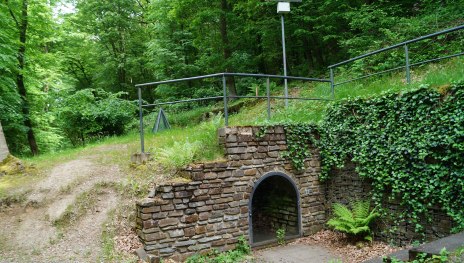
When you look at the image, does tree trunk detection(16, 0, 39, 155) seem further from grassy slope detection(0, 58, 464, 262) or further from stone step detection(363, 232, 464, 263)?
stone step detection(363, 232, 464, 263)

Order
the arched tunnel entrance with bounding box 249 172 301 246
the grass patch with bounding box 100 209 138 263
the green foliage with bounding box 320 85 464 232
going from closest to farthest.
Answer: the green foliage with bounding box 320 85 464 232 < the grass patch with bounding box 100 209 138 263 < the arched tunnel entrance with bounding box 249 172 301 246

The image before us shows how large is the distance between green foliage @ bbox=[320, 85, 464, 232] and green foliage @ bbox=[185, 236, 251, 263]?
271 cm

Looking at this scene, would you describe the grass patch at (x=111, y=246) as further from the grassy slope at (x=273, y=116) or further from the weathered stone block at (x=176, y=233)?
the grassy slope at (x=273, y=116)

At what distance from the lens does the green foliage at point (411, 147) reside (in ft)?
18.2

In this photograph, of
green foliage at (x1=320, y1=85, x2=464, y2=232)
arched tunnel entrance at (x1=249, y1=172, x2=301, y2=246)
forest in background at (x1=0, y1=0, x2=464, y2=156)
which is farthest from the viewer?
forest in background at (x1=0, y1=0, x2=464, y2=156)

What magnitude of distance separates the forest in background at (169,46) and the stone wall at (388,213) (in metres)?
4.50

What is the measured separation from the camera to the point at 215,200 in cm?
658

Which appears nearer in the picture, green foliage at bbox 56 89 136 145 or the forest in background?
the forest in background

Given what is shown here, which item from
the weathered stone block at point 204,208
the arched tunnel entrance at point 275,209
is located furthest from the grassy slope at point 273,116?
the arched tunnel entrance at point 275,209

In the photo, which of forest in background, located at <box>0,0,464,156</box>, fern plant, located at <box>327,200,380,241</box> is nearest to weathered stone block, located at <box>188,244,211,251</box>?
fern plant, located at <box>327,200,380,241</box>

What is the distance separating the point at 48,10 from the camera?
13.1 meters

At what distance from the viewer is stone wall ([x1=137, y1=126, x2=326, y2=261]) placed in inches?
238

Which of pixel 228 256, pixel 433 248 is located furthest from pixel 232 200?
pixel 433 248

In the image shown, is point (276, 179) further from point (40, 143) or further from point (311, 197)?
point (40, 143)
